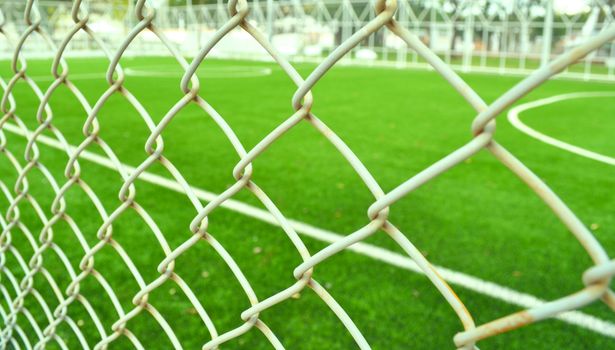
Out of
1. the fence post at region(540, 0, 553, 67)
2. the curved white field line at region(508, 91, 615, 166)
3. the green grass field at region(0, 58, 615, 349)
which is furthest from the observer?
the fence post at region(540, 0, 553, 67)

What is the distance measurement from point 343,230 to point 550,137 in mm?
4844

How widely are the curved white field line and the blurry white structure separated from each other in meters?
4.71

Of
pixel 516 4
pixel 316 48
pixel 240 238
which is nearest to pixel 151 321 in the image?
pixel 240 238

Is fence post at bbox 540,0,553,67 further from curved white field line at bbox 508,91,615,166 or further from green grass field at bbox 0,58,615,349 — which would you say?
green grass field at bbox 0,58,615,349

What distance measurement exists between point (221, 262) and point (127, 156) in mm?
3300

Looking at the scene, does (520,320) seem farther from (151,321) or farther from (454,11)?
(454,11)

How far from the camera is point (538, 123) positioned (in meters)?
8.66

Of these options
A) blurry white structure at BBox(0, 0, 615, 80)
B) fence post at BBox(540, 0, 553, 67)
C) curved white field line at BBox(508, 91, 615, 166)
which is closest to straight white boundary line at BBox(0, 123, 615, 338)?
curved white field line at BBox(508, 91, 615, 166)

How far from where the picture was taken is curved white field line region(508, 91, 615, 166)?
20.6ft

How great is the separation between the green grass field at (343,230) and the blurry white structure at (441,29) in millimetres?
8071

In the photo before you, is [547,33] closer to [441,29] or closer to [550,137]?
[441,29]

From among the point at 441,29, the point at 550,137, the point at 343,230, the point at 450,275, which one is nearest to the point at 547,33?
the point at 441,29

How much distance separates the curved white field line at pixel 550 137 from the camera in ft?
20.6

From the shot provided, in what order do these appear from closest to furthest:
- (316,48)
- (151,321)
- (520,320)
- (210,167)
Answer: (520,320) → (151,321) → (210,167) → (316,48)
